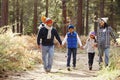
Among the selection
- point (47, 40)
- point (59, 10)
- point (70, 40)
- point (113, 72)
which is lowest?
point (113, 72)

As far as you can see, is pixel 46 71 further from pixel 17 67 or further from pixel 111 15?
pixel 111 15

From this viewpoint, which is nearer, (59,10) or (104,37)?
(104,37)

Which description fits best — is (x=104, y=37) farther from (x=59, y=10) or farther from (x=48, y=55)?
(x=59, y=10)

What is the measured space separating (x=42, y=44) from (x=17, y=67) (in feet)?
3.96

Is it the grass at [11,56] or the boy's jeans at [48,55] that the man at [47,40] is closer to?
the boy's jeans at [48,55]

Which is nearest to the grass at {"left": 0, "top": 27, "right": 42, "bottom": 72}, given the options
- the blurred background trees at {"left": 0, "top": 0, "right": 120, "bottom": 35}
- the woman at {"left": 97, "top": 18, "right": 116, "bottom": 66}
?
the woman at {"left": 97, "top": 18, "right": 116, "bottom": 66}

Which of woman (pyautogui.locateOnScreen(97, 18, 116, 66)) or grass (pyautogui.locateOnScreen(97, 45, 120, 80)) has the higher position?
woman (pyautogui.locateOnScreen(97, 18, 116, 66))

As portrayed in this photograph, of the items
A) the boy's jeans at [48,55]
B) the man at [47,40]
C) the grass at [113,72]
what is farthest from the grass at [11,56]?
the grass at [113,72]

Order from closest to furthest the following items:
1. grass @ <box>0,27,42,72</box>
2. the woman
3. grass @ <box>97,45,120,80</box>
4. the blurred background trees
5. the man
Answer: grass @ <box>97,45,120,80</box>
grass @ <box>0,27,42,72</box>
the man
the woman
the blurred background trees

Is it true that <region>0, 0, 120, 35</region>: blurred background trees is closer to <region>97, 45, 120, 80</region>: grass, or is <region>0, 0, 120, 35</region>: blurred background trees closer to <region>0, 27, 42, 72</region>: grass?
<region>0, 27, 42, 72</region>: grass

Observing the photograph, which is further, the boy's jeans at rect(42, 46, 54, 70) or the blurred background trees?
the blurred background trees

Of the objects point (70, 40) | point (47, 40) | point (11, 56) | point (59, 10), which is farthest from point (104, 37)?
point (59, 10)

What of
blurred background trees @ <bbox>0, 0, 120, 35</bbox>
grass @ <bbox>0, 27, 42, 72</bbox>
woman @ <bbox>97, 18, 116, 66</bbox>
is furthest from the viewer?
blurred background trees @ <bbox>0, 0, 120, 35</bbox>

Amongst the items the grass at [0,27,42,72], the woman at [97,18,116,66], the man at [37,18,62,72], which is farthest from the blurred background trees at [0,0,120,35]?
the man at [37,18,62,72]
